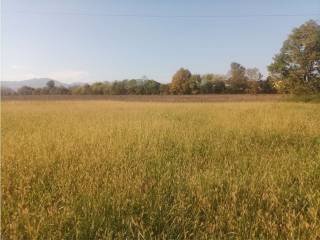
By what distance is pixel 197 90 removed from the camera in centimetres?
7906

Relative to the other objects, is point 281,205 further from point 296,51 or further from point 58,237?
point 296,51

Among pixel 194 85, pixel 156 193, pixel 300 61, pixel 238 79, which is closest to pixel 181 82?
pixel 194 85

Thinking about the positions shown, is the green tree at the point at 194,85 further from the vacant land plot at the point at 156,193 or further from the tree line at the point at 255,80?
the vacant land plot at the point at 156,193

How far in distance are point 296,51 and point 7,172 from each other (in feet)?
138

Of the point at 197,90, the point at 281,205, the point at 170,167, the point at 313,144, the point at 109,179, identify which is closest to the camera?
the point at 281,205

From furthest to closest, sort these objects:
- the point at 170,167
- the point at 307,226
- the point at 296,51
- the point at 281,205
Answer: the point at 296,51, the point at 170,167, the point at 281,205, the point at 307,226

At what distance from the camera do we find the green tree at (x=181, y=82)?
81.3 meters

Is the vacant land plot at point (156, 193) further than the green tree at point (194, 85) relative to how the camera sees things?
No

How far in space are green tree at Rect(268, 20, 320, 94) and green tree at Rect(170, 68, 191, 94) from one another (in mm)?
40877

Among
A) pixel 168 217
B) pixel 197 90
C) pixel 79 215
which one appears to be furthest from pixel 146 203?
pixel 197 90

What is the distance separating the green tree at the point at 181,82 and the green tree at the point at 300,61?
4088 cm

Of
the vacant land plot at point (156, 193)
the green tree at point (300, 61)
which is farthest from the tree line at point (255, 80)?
the vacant land plot at point (156, 193)

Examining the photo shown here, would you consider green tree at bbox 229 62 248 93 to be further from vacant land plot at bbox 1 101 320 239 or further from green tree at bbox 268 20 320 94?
vacant land plot at bbox 1 101 320 239

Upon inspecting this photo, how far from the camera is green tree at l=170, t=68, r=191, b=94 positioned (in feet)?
267
